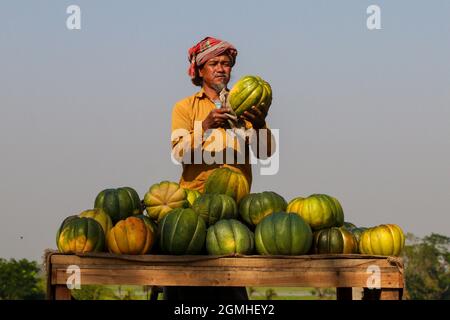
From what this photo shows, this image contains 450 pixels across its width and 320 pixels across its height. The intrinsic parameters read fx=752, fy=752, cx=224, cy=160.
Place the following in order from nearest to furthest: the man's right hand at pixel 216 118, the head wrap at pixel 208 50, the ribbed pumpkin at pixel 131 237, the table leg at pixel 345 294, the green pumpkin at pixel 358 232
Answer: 1. the ribbed pumpkin at pixel 131 237
2. the green pumpkin at pixel 358 232
3. the man's right hand at pixel 216 118
4. the table leg at pixel 345 294
5. the head wrap at pixel 208 50

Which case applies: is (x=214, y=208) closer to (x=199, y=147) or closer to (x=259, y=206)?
(x=259, y=206)

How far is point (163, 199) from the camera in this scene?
6516 mm

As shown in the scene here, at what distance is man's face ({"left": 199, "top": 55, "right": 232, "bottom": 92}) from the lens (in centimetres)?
768

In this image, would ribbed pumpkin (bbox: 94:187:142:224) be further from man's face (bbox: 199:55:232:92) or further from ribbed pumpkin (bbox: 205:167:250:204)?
man's face (bbox: 199:55:232:92)

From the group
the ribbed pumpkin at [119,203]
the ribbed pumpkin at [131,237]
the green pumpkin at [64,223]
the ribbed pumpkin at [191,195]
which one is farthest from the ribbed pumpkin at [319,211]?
the green pumpkin at [64,223]

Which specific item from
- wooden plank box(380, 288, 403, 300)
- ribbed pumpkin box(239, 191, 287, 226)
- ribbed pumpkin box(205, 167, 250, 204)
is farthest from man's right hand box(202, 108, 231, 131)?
wooden plank box(380, 288, 403, 300)

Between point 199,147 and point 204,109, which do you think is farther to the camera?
point 204,109

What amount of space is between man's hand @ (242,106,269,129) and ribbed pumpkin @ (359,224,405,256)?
150cm

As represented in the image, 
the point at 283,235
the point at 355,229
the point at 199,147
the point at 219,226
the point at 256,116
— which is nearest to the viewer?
the point at 283,235

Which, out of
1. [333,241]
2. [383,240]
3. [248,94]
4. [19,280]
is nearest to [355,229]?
[383,240]

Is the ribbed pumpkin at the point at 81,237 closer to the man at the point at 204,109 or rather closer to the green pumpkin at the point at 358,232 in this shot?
the man at the point at 204,109

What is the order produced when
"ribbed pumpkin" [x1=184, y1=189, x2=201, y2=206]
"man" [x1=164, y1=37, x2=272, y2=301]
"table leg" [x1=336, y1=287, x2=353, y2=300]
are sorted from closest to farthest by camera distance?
"ribbed pumpkin" [x1=184, y1=189, x2=201, y2=206], "man" [x1=164, y1=37, x2=272, y2=301], "table leg" [x1=336, y1=287, x2=353, y2=300]

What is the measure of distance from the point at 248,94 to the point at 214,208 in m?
1.28

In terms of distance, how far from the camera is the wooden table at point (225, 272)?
5.66 metres
